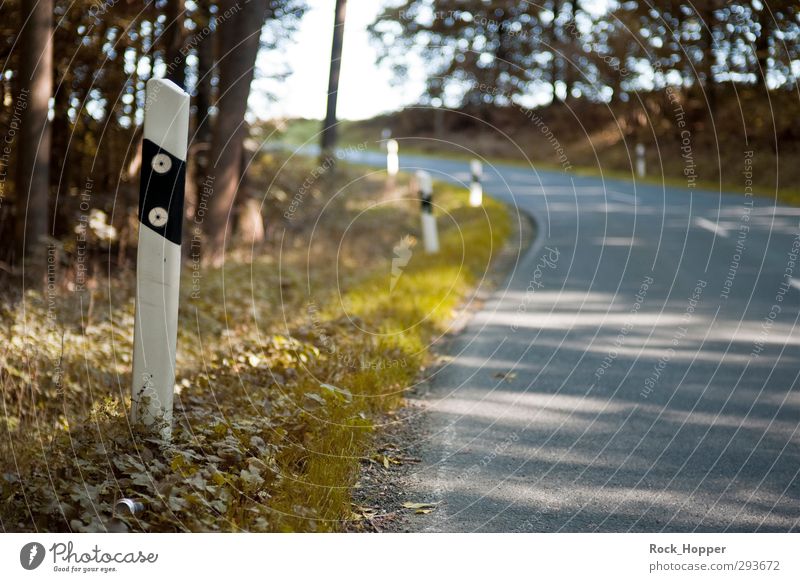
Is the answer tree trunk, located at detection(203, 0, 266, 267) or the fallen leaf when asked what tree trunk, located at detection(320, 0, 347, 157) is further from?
the fallen leaf

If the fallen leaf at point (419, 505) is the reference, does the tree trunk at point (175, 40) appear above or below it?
above

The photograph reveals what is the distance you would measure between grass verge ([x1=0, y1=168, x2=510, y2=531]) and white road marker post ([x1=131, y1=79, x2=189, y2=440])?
39 cm

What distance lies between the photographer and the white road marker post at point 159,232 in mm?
3510

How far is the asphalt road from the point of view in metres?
3.56

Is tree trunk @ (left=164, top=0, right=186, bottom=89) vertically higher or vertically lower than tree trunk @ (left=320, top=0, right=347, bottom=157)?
lower

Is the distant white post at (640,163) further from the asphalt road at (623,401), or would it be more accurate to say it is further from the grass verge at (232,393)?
the asphalt road at (623,401)

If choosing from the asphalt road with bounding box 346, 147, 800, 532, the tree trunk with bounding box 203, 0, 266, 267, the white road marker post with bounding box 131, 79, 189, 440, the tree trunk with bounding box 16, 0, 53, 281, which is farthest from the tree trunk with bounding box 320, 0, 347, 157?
the white road marker post with bounding box 131, 79, 189, 440

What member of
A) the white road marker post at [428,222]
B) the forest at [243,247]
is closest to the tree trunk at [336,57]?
the forest at [243,247]

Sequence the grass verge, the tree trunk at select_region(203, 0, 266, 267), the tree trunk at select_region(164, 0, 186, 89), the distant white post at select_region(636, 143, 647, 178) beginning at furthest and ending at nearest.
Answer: the distant white post at select_region(636, 143, 647, 178) < the tree trunk at select_region(164, 0, 186, 89) < the tree trunk at select_region(203, 0, 266, 267) < the grass verge

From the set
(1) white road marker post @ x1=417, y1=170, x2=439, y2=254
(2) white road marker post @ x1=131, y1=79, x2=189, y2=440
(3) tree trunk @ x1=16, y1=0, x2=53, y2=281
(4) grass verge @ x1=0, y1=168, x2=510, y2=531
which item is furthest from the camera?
(1) white road marker post @ x1=417, y1=170, x2=439, y2=254

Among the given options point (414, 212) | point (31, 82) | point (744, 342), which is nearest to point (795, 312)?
point (744, 342)

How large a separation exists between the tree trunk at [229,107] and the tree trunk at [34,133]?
254cm

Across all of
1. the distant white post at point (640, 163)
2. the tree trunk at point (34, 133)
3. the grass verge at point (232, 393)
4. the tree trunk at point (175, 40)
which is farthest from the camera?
the distant white post at point (640, 163)
